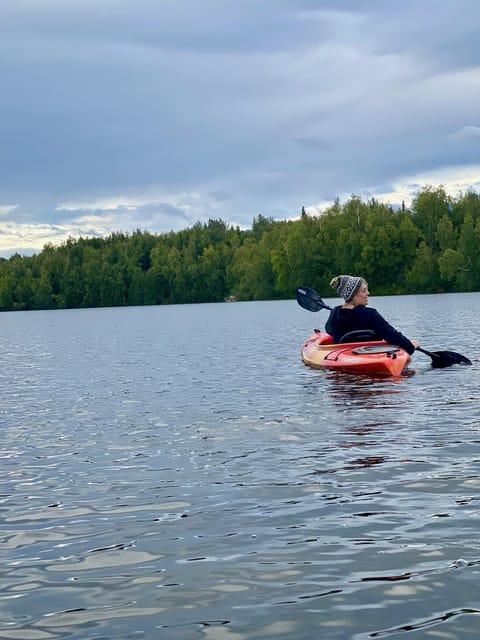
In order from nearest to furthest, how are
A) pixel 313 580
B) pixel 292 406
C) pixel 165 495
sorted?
pixel 313 580, pixel 165 495, pixel 292 406

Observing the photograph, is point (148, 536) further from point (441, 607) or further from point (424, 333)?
point (424, 333)

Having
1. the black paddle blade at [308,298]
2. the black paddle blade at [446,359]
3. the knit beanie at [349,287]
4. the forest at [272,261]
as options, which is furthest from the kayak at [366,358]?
the forest at [272,261]

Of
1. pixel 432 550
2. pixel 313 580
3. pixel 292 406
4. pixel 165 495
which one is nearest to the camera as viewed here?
pixel 313 580

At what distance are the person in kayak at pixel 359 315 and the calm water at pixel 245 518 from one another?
2.83 metres

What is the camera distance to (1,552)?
6320 millimetres

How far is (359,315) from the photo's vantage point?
57.9ft

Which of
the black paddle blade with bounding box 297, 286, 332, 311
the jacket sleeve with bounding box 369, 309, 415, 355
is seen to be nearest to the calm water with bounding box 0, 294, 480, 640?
the jacket sleeve with bounding box 369, 309, 415, 355

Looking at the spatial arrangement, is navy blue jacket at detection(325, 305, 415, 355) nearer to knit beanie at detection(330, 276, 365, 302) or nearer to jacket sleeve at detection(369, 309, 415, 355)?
jacket sleeve at detection(369, 309, 415, 355)

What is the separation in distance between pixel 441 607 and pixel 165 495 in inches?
136

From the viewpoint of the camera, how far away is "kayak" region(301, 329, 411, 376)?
677 inches

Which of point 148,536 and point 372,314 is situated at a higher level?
point 372,314

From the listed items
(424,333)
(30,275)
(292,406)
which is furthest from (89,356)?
(30,275)

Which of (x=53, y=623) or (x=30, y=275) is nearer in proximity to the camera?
(x=53, y=623)

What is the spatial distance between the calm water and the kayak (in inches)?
92.6
